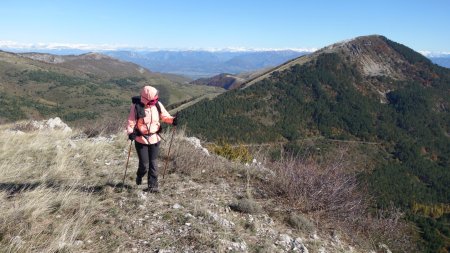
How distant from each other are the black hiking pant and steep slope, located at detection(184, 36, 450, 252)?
86.6m

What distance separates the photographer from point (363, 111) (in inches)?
5782

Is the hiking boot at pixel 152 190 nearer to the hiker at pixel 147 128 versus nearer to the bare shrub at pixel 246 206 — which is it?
the hiker at pixel 147 128

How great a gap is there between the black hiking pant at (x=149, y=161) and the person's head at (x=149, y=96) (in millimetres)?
814

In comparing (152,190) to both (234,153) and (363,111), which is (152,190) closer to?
(234,153)

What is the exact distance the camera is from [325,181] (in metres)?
7.87

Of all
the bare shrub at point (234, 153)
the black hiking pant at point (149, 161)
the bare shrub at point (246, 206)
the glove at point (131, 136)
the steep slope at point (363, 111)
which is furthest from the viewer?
the steep slope at point (363, 111)

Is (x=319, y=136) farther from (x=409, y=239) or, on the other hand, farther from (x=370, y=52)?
(x=409, y=239)

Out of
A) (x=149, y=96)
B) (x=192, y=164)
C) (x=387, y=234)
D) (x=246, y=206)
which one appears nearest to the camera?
(x=246, y=206)

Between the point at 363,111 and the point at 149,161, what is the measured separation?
14975 centimetres

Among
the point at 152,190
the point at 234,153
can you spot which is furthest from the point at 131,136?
the point at 234,153

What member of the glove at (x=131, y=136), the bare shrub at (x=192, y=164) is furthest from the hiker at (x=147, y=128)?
the bare shrub at (x=192, y=164)

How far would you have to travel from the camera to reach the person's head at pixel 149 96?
7.15 meters

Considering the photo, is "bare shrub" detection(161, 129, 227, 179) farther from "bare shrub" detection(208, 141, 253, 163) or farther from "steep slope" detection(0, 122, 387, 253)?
"bare shrub" detection(208, 141, 253, 163)

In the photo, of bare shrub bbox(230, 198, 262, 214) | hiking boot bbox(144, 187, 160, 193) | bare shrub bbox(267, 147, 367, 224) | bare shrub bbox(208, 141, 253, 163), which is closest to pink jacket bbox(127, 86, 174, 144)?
hiking boot bbox(144, 187, 160, 193)
